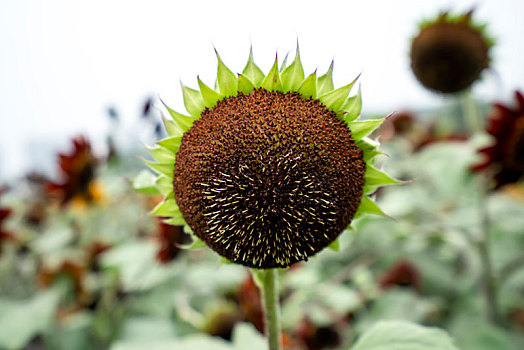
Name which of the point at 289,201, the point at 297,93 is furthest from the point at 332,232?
the point at 297,93

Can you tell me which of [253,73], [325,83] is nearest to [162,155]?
[253,73]

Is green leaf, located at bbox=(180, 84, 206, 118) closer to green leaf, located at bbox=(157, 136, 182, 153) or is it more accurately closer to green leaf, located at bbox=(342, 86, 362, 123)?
green leaf, located at bbox=(157, 136, 182, 153)

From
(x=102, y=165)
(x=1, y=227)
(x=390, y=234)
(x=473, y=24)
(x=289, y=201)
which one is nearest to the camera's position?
(x=289, y=201)

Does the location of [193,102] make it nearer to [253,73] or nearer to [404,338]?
[253,73]

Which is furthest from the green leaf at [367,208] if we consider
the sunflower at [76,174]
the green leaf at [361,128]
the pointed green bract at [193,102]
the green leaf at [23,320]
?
the sunflower at [76,174]

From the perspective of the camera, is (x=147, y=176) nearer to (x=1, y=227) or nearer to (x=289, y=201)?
(x=289, y=201)
